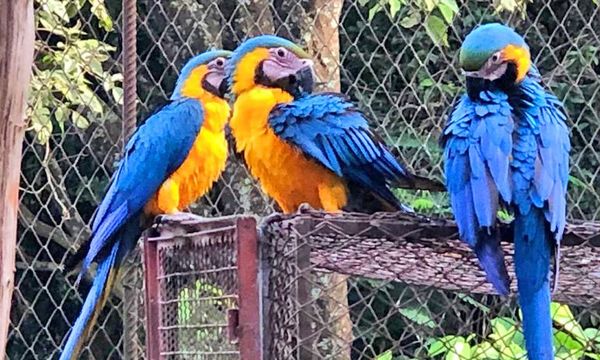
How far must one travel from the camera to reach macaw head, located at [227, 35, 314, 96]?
5.25 ft

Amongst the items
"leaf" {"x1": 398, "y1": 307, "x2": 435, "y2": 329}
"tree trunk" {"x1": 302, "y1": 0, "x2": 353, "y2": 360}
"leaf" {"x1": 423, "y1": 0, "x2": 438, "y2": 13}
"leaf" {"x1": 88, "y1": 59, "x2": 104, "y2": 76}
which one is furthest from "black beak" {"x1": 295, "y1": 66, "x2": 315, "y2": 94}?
"leaf" {"x1": 398, "y1": 307, "x2": 435, "y2": 329}

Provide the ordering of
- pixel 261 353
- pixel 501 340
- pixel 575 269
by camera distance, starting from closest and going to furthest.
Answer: pixel 261 353 → pixel 575 269 → pixel 501 340

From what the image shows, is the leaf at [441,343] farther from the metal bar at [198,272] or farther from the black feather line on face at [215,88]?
the metal bar at [198,272]

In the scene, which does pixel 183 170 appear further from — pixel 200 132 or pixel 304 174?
pixel 304 174

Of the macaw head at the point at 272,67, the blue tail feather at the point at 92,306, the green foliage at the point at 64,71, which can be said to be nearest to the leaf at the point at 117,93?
the green foliage at the point at 64,71

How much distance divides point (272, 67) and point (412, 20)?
2.49 feet

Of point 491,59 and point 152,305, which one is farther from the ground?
point 491,59

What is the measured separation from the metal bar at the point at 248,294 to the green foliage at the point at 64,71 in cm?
122

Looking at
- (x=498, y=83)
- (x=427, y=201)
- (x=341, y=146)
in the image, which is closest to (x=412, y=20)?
(x=427, y=201)

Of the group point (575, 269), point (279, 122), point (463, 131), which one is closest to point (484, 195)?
point (463, 131)

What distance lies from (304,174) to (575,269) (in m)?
0.36

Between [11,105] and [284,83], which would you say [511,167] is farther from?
[11,105]

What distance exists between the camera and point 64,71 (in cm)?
234

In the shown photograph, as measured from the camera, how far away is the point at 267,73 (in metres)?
1.60
